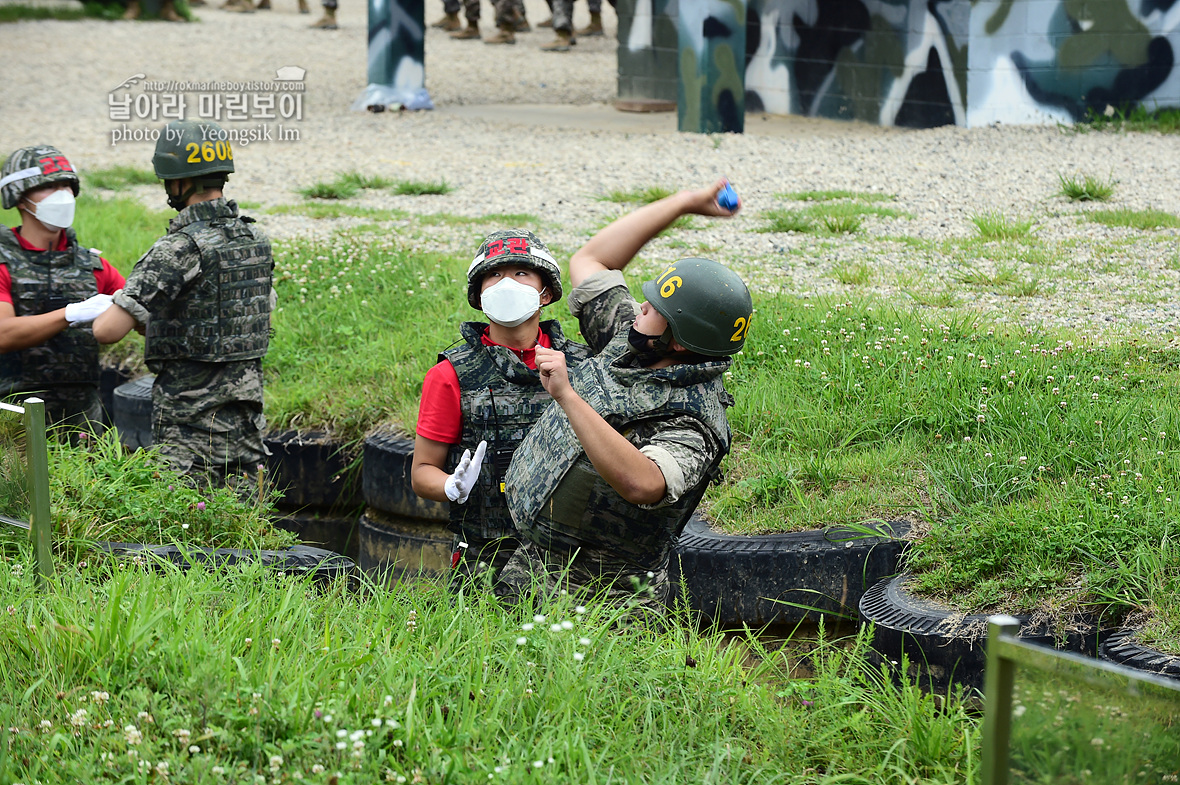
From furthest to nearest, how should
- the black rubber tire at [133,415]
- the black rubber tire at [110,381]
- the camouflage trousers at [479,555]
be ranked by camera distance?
the black rubber tire at [110,381] → the black rubber tire at [133,415] → the camouflage trousers at [479,555]

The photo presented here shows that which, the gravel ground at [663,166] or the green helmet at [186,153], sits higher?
the green helmet at [186,153]

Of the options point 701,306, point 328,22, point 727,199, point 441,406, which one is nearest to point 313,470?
point 441,406

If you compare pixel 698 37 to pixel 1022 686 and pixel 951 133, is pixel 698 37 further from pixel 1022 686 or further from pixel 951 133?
pixel 1022 686

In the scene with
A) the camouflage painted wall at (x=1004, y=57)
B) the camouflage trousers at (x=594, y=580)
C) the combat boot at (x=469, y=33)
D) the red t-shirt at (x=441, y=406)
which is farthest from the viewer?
the combat boot at (x=469, y=33)

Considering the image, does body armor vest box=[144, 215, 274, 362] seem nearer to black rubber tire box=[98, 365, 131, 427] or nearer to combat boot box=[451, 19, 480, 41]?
black rubber tire box=[98, 365, 131, 427]

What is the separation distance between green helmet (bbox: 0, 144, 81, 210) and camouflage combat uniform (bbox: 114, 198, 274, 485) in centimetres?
71

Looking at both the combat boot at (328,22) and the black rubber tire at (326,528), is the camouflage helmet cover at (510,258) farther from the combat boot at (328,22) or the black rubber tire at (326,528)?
the combat boot at (328,22)

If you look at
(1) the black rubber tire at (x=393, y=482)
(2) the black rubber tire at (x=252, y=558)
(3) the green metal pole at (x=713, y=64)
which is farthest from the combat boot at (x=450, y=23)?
(2) the black rubber tire at (x=252, y=558)

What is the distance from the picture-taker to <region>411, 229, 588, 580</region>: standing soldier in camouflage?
11.0 ft

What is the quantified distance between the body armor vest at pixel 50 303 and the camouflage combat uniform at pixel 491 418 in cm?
235

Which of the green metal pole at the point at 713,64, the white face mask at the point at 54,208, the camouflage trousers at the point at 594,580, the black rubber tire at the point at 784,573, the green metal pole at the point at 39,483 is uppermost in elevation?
the green metal pole at the point at 713,64

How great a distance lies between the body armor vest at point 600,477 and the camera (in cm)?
294

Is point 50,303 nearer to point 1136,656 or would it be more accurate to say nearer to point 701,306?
point 701,306

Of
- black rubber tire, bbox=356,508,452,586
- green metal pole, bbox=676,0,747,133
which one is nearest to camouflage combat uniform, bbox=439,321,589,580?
black rubber tire, bbox=356,508,452,586
